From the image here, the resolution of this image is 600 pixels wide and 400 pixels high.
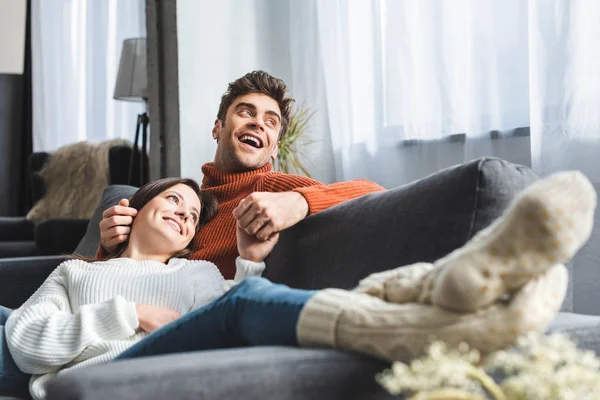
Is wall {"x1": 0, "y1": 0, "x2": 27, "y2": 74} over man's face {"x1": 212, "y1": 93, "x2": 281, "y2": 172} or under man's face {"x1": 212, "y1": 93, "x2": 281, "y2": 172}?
over

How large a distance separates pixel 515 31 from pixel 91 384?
6.74 ft

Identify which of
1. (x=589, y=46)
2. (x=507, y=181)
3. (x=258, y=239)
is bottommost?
(x=258, y=239)

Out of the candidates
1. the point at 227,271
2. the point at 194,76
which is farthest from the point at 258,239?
the point at 194,76

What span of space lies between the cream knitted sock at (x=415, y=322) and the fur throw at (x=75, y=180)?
12.3 ft

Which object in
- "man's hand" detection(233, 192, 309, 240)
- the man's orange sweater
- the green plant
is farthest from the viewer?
the green plant

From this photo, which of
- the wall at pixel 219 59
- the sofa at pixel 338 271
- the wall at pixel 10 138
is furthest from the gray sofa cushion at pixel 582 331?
the wall at pixel 10 138

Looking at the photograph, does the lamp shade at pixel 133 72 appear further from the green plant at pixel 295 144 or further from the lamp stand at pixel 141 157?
the green plant at pixel 295 144

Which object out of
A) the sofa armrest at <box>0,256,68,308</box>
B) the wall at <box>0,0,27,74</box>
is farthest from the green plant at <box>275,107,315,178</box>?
the wall at <box>0,0,27,74</box>

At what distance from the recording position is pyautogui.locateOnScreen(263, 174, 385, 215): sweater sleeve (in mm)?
1745

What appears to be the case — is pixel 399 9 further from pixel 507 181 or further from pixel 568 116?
pixel 507 181

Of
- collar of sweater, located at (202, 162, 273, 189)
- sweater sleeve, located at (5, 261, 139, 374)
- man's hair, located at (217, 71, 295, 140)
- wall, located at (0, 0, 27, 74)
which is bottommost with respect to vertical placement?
sweater sleeve, located at (5, 261, 139, 374)

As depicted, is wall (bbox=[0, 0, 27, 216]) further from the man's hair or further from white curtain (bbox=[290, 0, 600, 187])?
the man's hair

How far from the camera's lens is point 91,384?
2.73 ft

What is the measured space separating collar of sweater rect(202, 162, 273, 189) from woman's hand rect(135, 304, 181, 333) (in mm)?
766
